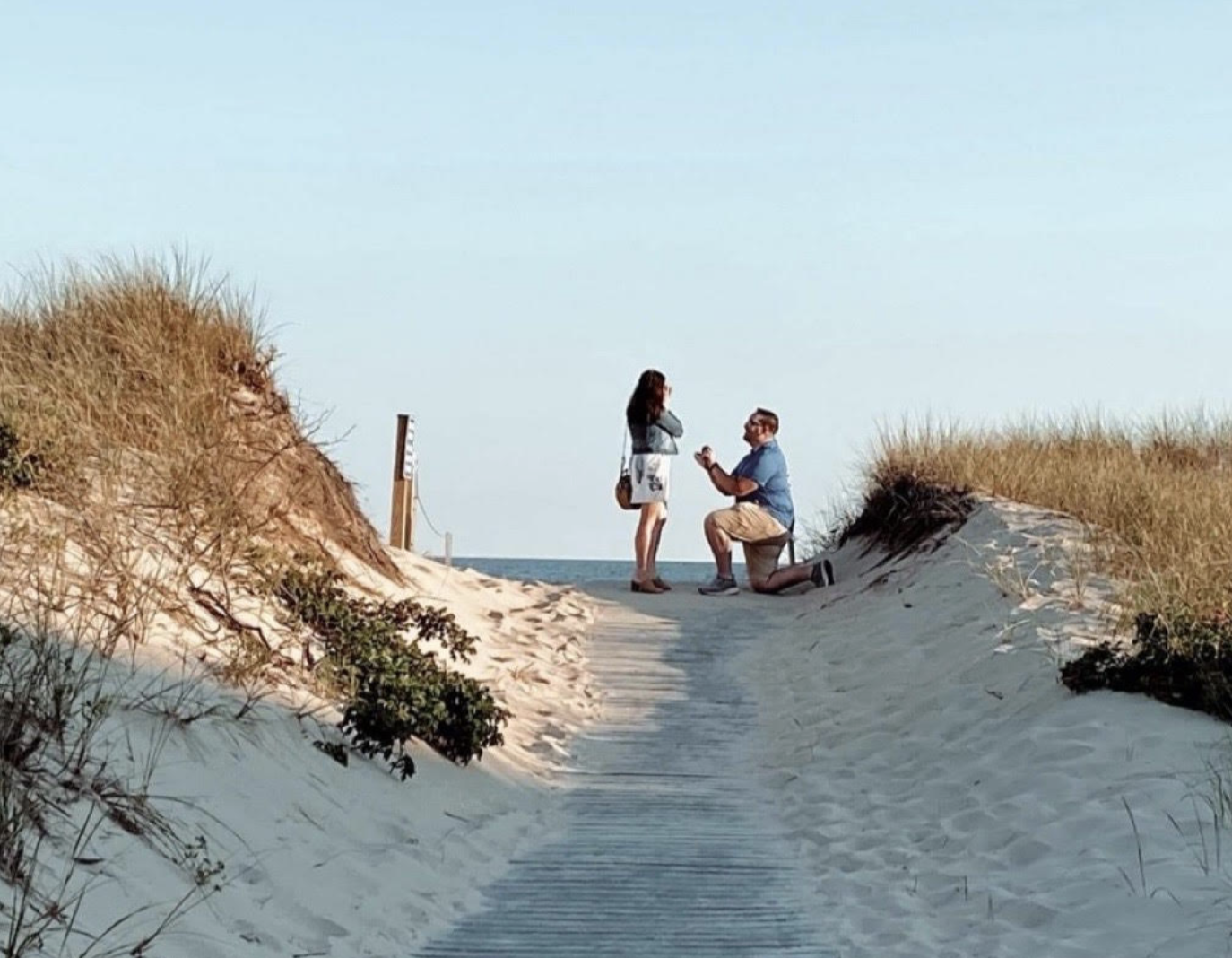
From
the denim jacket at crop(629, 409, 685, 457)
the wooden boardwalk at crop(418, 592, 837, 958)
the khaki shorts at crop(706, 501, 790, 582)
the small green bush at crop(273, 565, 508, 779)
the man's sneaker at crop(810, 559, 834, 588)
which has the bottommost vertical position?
the wooden boardwalk at crop(418, 592, 837, 958)

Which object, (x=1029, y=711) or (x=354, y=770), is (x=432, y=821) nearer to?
(x=354, y=770)

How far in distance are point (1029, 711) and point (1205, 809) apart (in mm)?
2212

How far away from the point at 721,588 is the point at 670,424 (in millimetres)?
1606

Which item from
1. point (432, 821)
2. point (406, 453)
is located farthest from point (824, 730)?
point (406, 453)

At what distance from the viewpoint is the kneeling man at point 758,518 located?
1580 cm

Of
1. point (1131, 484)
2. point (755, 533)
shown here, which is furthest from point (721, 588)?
point (1131, 484)

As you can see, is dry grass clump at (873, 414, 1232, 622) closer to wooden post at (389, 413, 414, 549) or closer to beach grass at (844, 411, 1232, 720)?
beach grass at (844, 411, 1232, 720)

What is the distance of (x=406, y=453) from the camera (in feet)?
53.1

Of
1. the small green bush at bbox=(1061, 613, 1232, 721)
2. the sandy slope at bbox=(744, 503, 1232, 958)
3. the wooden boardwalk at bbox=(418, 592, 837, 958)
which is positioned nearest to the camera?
the sandy slope at bbox=(744, 503, 1232, 958)

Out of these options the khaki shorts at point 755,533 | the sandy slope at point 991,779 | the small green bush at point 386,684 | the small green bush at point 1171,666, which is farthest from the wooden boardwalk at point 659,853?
the khaki shorts at point 755,533

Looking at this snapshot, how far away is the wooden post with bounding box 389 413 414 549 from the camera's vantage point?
16.2 metres

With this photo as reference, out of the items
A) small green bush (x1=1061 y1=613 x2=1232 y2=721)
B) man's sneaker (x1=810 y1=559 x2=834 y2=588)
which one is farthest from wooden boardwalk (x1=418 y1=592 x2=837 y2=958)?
man's sneaker (x1=810 y1=559 x2=834 y2=588)

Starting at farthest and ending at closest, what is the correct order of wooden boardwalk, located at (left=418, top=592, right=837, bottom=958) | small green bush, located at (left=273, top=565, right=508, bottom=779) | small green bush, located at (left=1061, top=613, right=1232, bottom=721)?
small green bush, located at (left=273, top=565, right=508, bottom=779), small green bush, located at (left=1061, top=613, right=1232, bottom=721), wooden boardwalk, located at (left=418, top=592, right=837, bottom=958)

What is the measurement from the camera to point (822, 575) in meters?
15.9
